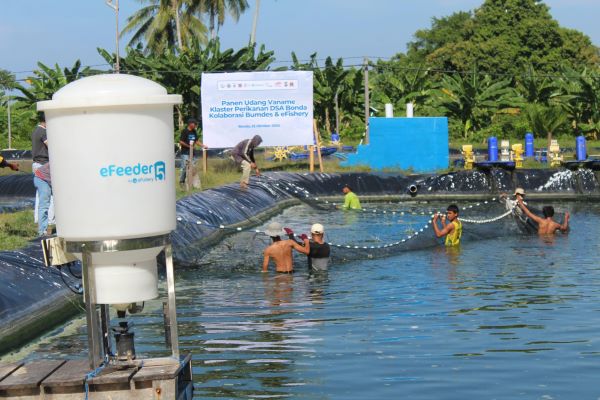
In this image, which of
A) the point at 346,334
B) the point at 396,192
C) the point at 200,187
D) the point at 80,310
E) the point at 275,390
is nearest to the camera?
the point at 275,390

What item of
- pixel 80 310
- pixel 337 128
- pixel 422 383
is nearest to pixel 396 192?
pixel 337 128

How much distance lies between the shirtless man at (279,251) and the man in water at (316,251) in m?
0.21

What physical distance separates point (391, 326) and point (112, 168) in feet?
20.6

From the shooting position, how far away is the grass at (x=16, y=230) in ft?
49.3

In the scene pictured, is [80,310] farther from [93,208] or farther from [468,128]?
[468,128]

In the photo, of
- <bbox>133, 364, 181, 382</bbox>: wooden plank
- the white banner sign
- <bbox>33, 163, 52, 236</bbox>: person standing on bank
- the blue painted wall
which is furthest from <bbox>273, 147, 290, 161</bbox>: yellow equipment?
<bbox>133, 364, 181, 382</bbox>: wooden plank

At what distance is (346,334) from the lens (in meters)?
12.2

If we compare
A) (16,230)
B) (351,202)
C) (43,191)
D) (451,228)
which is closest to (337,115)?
(351,202)

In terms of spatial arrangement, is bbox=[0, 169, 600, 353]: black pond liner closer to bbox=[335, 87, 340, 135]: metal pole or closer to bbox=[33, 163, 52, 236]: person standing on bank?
bbox=[33, 163, 52, 236]: person standing on bank

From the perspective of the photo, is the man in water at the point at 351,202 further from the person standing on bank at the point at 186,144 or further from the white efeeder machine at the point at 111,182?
the white efeeder machine at the point at 111,182

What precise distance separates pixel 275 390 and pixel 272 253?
7.59 meters

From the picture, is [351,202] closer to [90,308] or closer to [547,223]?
[547,223]

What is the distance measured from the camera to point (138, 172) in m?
7.32

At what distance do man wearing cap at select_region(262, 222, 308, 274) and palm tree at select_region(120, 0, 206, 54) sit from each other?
4642 centimetres
